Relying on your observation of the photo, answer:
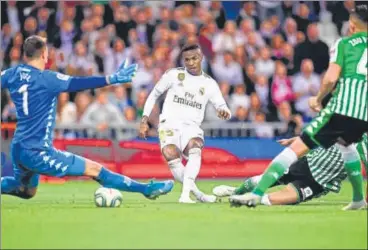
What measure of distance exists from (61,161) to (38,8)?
10.6m

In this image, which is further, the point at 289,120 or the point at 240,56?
the point at 240,56

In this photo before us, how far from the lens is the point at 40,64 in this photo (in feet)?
42.1

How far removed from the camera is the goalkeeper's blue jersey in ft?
41.7

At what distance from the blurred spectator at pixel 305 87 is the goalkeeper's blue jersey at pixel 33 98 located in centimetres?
1054

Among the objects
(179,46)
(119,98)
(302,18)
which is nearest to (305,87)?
(302,18)

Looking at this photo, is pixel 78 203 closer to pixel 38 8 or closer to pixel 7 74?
pixel 7 74

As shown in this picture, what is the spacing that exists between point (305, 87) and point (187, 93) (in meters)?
8.25

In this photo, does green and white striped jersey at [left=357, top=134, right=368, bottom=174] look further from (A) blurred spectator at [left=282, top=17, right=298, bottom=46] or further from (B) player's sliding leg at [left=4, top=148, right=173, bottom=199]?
(A) blurred spectator at [left=282, top=17, right=298, bottom=46]

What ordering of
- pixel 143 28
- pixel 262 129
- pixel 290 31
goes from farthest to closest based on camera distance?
pixel 290 31 < pixel 143 28 < pixel 262 129

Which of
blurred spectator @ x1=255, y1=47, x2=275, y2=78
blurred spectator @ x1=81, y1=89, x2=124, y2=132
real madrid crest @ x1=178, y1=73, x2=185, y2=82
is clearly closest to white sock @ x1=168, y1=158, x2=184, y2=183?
real madrid crest @ x1=178, y1=73, x2=185, y2=82

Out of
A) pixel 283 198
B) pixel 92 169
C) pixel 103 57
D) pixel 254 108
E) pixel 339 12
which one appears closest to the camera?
pixel 92 169

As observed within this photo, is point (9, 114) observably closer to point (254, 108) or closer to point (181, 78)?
point (254, 108)

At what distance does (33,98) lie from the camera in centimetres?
1273

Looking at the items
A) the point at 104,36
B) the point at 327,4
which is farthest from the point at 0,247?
the point at 327,4
